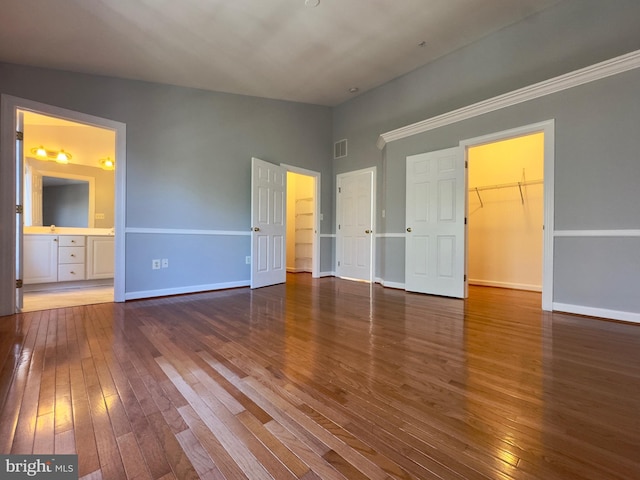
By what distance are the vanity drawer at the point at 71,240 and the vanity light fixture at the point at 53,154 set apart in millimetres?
1386

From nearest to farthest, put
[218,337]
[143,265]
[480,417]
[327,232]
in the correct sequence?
[480,417]
[218,337]
[143,265]
[327,232]

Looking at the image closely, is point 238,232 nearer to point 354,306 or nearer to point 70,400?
point 354,306

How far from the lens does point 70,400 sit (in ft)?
4.42

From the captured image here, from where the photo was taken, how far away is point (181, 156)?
386cm

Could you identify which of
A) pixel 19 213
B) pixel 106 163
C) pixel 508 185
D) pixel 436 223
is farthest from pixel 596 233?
pixel 106 163

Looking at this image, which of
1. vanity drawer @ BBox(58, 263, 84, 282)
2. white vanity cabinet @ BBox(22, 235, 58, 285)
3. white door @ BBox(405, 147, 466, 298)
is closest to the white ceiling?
white door @ BBox(405, 147, 466, 298)

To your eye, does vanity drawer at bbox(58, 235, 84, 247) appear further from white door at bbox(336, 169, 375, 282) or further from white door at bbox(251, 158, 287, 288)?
white door at bbox(336, 169, 375, 282)

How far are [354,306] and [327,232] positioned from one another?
260 cm

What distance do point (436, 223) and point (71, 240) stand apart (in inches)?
210

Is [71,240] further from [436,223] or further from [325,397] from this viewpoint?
[436,223]

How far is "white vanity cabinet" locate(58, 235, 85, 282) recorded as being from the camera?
433 centimetres

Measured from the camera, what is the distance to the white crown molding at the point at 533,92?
105 inches

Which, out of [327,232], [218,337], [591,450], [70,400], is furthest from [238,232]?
[591,450]

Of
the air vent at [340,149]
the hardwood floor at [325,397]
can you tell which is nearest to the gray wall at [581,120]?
the hardwood floor at [325,397]
